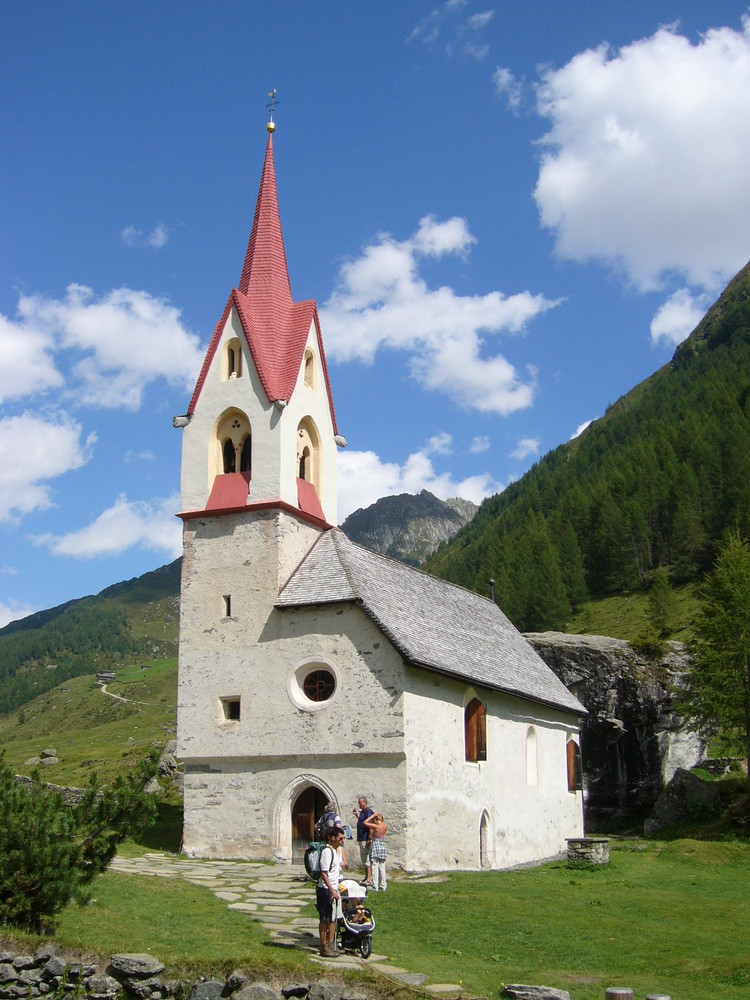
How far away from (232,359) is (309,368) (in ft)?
8.84

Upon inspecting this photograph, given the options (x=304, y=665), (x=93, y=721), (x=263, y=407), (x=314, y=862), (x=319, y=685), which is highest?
(x=263, y=407)

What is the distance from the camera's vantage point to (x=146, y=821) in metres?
13.3

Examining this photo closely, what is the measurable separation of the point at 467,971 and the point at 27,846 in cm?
622

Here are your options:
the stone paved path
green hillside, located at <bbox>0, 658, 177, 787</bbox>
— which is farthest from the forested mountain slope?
the stone paved path

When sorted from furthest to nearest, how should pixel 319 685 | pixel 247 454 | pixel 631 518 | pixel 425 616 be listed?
pixel 631 518
pixel 425 616
pixel 247 454
pixel 319 685

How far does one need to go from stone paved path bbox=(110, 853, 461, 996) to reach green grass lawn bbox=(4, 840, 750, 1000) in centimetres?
33

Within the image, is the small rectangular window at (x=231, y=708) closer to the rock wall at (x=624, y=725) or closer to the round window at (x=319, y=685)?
the round window at (x=319, y=685)

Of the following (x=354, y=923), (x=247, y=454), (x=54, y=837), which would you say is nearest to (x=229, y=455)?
(x=247, y=454)

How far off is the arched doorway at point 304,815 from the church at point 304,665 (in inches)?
1.5

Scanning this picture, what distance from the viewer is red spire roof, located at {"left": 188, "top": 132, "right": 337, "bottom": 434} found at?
94.2ft

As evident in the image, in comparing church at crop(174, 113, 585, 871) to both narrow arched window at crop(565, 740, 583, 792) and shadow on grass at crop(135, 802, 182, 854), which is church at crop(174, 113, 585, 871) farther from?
narrow arched window at crop(565, 740, 583, 792)

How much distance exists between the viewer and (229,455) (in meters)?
28.5

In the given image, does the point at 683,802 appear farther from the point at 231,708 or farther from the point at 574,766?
the point at 231,708

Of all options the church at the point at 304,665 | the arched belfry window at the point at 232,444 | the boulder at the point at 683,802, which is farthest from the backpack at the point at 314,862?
the boulder at the point at 683,802
